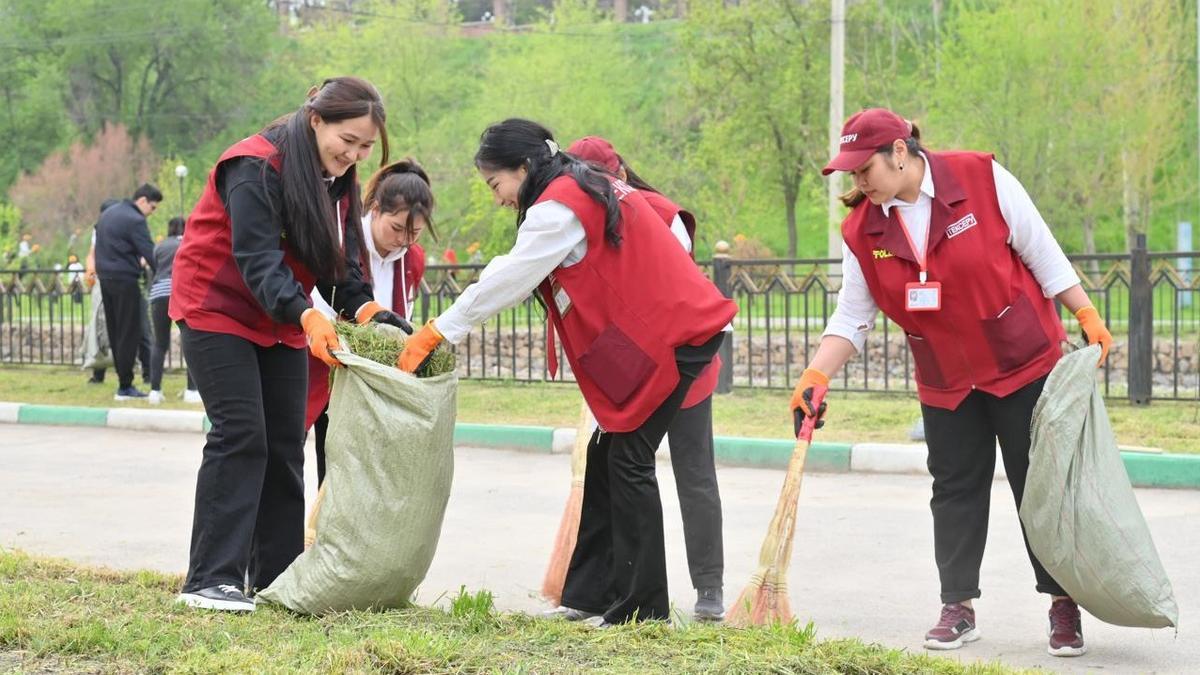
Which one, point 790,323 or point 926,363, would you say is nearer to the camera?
point 926,363

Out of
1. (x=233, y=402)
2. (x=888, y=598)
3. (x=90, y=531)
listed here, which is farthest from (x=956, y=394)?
(x=90, y=531)

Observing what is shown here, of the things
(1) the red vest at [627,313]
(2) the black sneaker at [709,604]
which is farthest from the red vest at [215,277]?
(2) the black sneaker at [709,604]

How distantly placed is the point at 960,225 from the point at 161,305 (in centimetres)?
894

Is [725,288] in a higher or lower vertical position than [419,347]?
higher

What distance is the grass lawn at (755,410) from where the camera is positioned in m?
9.50

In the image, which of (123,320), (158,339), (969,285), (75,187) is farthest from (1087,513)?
(75,187)

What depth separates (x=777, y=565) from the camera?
450 centimetres

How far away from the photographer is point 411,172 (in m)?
5.70

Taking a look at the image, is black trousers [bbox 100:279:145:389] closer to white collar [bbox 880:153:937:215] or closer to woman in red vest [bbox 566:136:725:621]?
woman in red vest [bbox 566:136:725:621]

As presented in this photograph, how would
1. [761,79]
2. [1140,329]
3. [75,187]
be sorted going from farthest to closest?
[75,187], [761,79], [1140,329]

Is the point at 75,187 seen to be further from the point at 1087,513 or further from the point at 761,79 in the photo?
the point at 1087,513

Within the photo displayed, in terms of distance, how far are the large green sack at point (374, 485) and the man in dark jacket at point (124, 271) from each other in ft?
28.9

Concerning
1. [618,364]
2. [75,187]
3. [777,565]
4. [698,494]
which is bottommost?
[777,565]

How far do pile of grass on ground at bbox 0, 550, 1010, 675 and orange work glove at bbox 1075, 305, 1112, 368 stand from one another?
1161 mm
